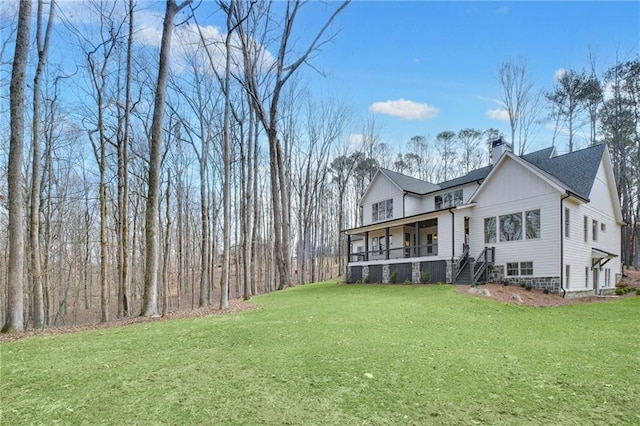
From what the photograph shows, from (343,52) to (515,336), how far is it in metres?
14.5

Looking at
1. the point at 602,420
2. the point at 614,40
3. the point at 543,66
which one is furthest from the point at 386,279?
the point at 614,40

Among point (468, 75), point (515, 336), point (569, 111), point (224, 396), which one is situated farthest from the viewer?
point (569, 111)

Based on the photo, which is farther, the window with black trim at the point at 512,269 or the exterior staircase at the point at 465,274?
the exterior staircase at the point at 465,274

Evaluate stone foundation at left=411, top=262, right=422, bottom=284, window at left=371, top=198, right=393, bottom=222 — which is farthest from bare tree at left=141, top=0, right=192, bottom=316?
window at left=371, top=198, right=393, bottom=222

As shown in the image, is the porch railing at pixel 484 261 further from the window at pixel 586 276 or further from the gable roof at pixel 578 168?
the gable roof at pixel 578 168

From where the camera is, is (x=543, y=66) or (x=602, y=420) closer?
(x=602, y=420)

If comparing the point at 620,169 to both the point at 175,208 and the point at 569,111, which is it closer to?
the point at 569,111

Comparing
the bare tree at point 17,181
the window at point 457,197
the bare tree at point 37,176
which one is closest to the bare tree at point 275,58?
the bare tree at point 37,176

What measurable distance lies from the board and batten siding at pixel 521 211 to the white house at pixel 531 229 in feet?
0.12

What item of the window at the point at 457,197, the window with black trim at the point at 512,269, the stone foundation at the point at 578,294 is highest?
the window at the point at 457,197

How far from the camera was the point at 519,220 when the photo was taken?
49.6ft

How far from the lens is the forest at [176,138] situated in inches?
398

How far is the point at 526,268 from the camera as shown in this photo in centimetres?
1469

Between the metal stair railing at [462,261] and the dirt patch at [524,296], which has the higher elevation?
the metal stair railing at [462,261]
